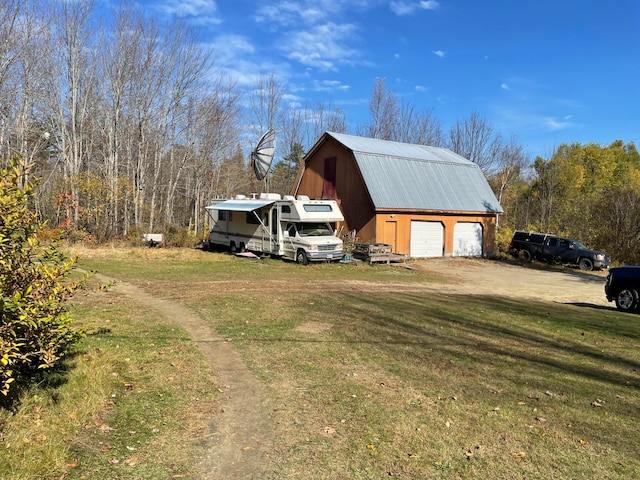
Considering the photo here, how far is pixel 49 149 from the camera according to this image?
30.1 meters

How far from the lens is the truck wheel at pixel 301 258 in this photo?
66.1 ft

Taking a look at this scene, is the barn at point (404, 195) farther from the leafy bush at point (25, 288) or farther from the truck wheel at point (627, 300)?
the leafy bush at point (25, 288)

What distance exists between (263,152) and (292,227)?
31.8 ft

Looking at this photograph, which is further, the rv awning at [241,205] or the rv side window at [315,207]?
the rv awning at [241,205]

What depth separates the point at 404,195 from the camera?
26.1 metres

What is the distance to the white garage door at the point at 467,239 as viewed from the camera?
28.1 m

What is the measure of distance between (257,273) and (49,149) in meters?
21.7

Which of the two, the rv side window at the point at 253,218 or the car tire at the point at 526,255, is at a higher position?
the rv side window at the point at 253,218

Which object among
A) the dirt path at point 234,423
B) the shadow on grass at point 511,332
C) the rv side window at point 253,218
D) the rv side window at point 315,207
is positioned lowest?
the dirt path at point 234,423

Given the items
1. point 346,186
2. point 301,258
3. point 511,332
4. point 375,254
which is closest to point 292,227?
point 301,258

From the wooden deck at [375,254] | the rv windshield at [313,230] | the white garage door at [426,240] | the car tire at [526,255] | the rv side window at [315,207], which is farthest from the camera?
the car tire at [526,255]

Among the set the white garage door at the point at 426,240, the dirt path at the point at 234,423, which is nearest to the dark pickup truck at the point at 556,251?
the white garage door at the point at 426,240

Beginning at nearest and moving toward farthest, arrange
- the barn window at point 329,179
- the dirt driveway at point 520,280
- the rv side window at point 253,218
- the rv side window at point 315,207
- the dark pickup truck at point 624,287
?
the dark pickup truck at point 624,287 → the dirt driveway at point 520,280 → the rv side window at point 315,207 → the rv side window at point 253,218 → the barn window at point 329,179

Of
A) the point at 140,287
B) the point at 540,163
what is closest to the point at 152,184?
the point at 140,287
